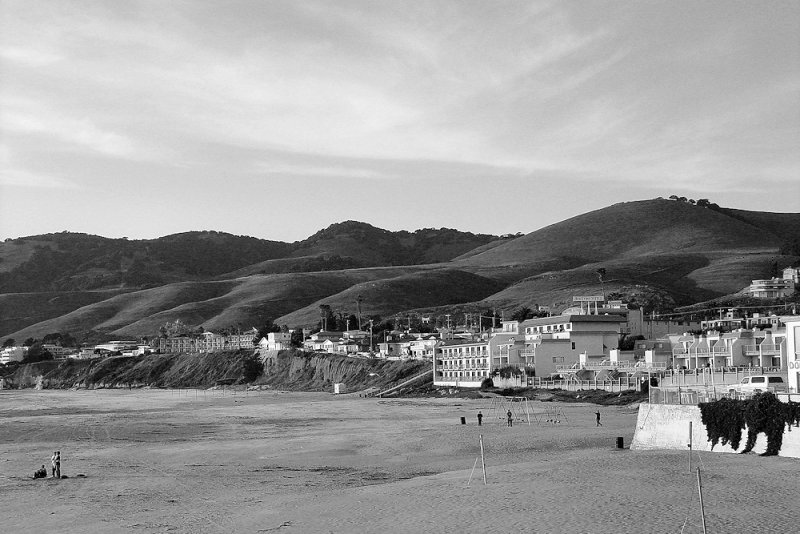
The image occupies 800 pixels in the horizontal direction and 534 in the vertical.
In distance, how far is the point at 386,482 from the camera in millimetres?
28562

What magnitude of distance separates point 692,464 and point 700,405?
3.18 m

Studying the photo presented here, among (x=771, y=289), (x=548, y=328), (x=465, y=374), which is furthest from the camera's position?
(x=771, y=289)

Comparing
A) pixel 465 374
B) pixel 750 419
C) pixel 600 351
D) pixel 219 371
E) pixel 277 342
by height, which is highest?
pixel 277 342

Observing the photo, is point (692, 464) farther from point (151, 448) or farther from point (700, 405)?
point (151, 448)

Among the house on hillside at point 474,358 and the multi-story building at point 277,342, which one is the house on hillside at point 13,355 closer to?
the multi-story building at point 277,342

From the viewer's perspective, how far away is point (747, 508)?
68.3 ft

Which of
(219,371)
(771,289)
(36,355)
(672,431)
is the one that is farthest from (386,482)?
(36,355)

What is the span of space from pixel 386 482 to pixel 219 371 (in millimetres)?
103166

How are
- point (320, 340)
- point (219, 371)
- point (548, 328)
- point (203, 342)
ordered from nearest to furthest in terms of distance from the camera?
point (548, 328)
point (320, 340)
point (219, 371)
point (203, 342)

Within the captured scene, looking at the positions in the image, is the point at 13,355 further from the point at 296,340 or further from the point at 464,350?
the point at 464,350

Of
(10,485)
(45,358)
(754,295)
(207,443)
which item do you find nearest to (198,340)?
(45,358)

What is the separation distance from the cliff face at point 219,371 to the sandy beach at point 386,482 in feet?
159

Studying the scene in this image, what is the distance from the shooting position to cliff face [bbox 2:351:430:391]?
101250 mm

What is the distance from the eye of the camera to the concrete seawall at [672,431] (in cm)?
2953
